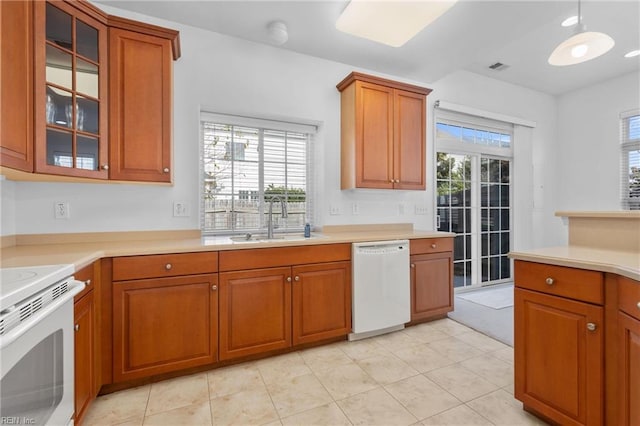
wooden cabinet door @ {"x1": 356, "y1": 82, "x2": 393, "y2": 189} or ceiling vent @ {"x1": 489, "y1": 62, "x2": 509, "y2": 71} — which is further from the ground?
ceiling vent @ {"x1": 489, "y1": 62, "x2": 509, "y2": 71}

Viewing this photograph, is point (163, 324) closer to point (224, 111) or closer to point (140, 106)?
point (140, 106)

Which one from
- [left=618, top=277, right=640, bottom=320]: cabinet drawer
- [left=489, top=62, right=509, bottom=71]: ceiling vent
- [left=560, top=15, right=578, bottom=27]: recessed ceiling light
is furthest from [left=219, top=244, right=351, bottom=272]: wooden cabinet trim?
[left=489, top=62, right=509, bottom=71]: ceiling vent

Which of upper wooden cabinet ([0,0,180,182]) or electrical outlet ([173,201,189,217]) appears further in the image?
electrical outlet ([173,201,189,217])

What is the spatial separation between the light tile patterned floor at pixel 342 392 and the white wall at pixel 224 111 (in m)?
1.22

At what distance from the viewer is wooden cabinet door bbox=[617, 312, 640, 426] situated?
1.15 metres

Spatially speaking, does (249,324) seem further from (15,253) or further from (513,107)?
(513,107)

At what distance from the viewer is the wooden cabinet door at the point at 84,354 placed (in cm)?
142

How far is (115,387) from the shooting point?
183cm

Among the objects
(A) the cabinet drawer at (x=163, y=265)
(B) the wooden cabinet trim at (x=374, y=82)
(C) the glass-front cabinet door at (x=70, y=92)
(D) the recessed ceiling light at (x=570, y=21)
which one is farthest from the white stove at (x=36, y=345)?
(D) the recessed ceiling light at (x=570, y=21)

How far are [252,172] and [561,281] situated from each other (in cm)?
242

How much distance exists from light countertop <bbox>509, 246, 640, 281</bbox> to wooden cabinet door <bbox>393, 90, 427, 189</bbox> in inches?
60.8

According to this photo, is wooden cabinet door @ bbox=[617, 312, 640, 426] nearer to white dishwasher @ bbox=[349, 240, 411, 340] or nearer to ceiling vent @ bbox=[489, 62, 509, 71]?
white dishwasher @ bbox=[349, 240, 411, 340]

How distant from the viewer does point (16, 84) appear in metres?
1.44

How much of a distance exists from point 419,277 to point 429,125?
1887 mm
